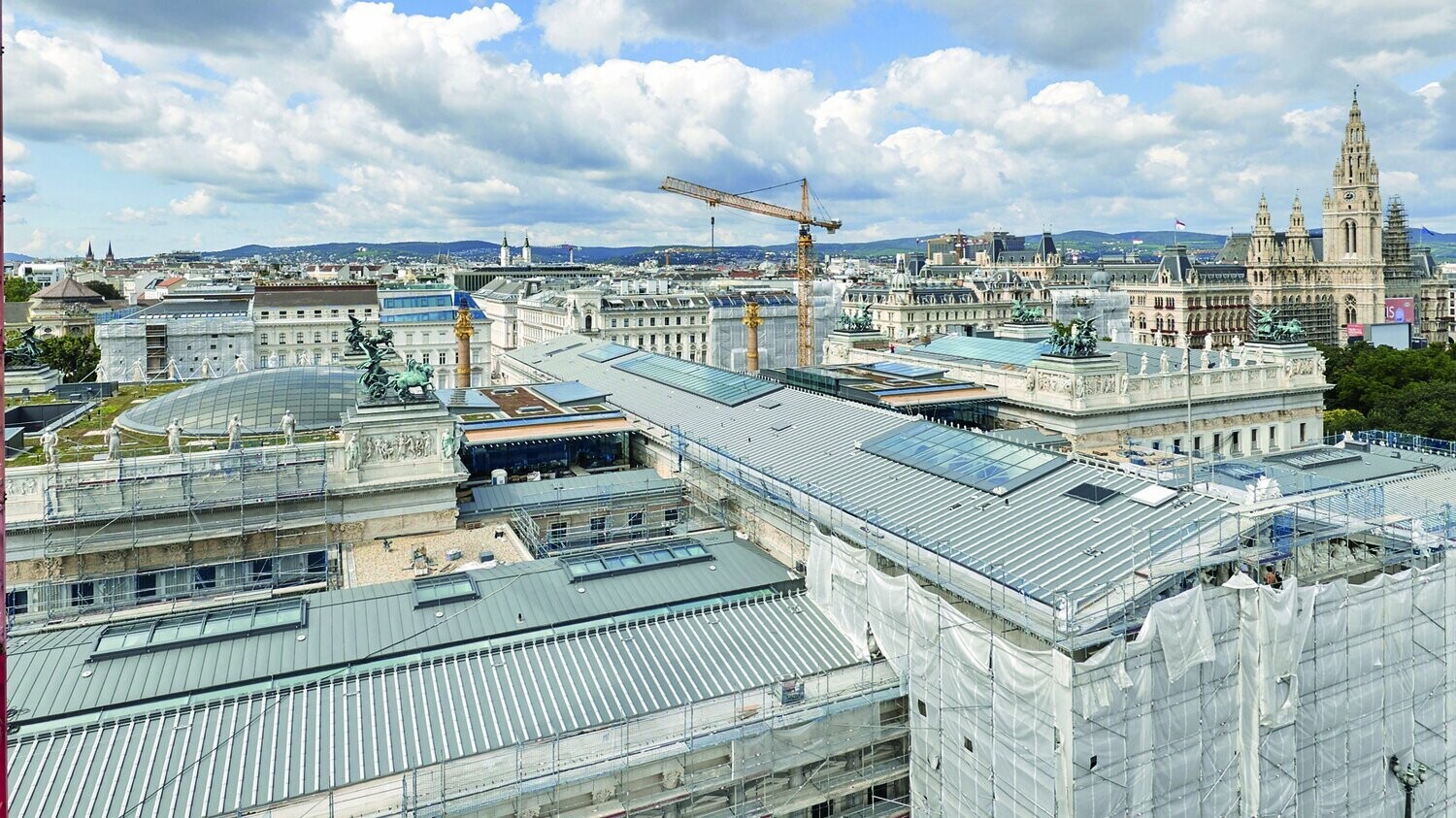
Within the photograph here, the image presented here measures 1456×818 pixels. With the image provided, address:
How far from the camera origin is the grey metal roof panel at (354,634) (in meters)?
25.4

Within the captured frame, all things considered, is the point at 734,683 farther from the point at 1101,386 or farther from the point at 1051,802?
the point at 1101,386

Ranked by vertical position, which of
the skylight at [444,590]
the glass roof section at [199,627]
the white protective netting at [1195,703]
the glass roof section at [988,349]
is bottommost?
the white protective netting at [1195,703]

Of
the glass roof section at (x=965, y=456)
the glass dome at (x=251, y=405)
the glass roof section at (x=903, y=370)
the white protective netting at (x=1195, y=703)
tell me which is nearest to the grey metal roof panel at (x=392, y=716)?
the white protective netting at (x=1195, y=703)

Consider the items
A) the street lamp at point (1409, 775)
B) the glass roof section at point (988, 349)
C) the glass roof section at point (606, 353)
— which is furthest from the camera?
the glass roof section at point (606, 353)

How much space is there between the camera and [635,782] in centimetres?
2400

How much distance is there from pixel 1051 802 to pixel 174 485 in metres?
34.5

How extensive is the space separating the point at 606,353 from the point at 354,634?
62.8 metres

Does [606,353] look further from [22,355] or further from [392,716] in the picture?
[392,716]

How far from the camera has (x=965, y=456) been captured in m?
37.2

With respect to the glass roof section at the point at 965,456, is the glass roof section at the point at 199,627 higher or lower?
lower

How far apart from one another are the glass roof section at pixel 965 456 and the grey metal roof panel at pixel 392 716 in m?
8.71

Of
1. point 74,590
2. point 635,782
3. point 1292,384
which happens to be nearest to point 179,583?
point 74,590

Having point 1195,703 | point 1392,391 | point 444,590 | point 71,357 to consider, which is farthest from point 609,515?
point 71,357

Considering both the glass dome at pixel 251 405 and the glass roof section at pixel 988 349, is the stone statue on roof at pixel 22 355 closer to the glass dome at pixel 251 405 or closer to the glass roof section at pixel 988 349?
the glass dome at pixel 251 405
